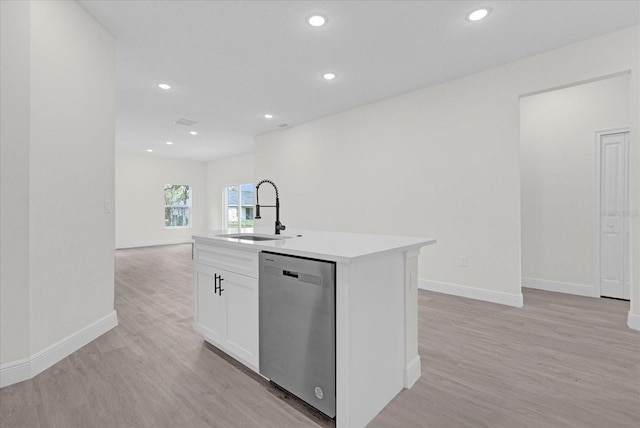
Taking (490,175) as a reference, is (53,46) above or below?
above

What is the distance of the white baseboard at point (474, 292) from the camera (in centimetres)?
341

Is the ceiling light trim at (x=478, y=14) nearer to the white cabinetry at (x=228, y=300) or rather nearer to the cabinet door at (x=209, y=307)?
the white cabinetry at (x=228, y=300)

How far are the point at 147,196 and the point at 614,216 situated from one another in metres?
9.99

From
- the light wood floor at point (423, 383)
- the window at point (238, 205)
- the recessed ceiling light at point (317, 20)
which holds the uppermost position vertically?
the recessed ceiling light at point (317, 20)

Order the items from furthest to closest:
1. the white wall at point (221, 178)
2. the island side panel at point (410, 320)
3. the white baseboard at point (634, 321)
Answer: the white wall at point (221, 178), the white baseboard at point (634, 321), the island side panel at point (410, 320)

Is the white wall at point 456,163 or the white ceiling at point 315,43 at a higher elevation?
the white ceiling at point 315,43

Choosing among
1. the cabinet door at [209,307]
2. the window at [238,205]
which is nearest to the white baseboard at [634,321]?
the cabinet door at [209,307]

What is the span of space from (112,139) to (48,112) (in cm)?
74

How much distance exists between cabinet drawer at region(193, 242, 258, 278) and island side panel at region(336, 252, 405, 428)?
0.71 metres

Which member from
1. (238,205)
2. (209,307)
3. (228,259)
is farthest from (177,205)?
(228,259)

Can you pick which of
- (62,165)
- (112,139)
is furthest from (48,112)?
(112,139)

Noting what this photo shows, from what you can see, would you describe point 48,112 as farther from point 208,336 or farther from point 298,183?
point 298,183

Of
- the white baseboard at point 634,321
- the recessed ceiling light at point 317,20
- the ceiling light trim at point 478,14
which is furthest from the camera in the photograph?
the white baseboard at point 634,321

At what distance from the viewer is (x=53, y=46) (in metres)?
2.19
